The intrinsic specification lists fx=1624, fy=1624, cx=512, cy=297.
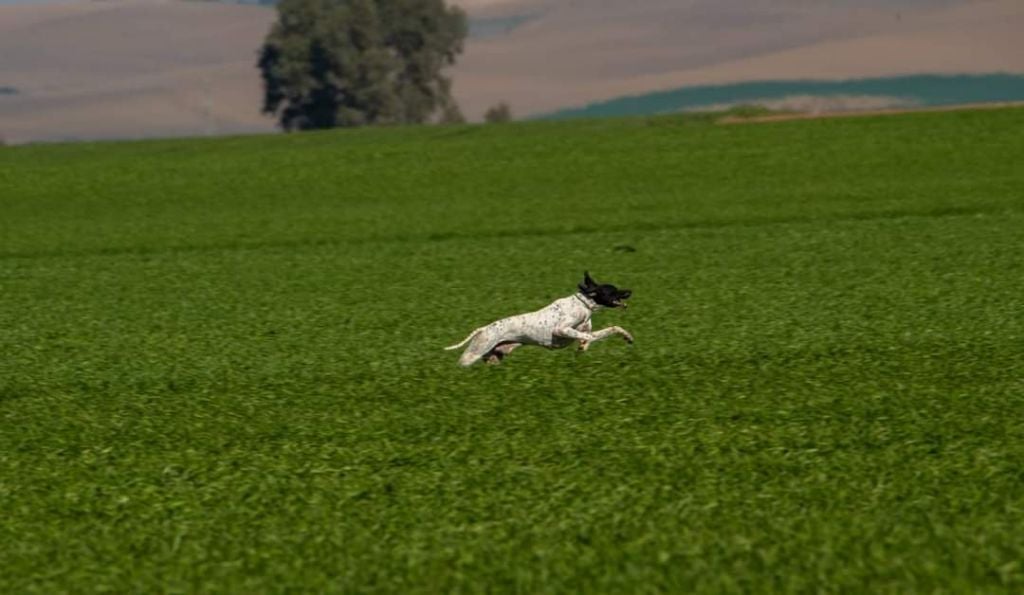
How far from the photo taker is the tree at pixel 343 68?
109 m

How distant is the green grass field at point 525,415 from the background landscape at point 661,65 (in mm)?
75680

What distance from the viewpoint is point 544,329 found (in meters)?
13.0

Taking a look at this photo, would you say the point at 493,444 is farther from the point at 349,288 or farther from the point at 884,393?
the point at 349,288

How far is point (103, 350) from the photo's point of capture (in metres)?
16.3

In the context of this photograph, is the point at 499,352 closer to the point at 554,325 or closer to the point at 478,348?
the point at 478,348

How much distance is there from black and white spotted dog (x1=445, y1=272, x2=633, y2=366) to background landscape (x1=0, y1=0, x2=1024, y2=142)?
3360 inches

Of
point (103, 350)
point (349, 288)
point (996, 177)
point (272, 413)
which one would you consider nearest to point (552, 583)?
point (272, 413)

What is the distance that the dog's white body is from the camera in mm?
12953

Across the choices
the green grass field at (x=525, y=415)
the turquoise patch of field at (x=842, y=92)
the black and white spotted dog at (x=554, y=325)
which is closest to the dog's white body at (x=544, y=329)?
the black and white spotted dog at (x=554, y=325)

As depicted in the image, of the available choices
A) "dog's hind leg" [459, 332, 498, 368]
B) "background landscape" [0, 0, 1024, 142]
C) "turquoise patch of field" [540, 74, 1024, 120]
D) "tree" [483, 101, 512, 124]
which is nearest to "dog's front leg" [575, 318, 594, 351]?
"dog's hind leg" [459, 332, 498, 368]

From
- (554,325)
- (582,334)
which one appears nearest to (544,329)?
(554,325)

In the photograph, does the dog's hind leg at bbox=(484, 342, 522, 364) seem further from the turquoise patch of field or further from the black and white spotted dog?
the turquoise patch of field

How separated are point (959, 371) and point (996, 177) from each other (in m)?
24.0

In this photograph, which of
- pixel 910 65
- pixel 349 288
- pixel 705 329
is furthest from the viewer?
pixel 910 65
